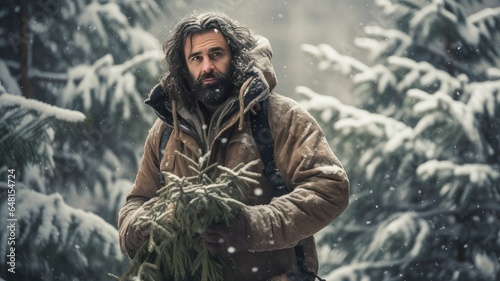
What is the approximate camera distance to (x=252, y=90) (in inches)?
162

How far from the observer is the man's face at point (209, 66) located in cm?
420

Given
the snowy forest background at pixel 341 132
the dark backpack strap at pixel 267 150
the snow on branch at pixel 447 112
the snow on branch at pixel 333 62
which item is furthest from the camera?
the snow on branch at pixel 333 62

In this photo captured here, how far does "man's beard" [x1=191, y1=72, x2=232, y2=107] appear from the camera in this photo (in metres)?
4.20

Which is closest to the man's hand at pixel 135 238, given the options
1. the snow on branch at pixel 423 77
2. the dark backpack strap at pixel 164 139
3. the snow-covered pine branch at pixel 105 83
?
the dark backpack strap at pixel 164 139

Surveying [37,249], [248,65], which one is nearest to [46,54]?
[37,249]

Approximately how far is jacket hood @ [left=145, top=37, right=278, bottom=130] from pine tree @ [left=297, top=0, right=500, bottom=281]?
6.51 meters

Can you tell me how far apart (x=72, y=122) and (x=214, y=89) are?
657cm

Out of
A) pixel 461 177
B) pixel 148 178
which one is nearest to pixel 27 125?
pixel 461 177

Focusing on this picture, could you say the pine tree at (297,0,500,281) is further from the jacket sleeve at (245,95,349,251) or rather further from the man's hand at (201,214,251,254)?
the man's hand at (201,214,251,254)

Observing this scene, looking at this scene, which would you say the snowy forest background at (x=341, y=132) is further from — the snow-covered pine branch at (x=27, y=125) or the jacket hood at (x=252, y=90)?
the jacket hood at (x=252, y=90)

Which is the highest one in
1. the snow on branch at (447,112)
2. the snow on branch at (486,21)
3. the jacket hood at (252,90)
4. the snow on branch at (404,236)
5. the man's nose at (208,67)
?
the man's nose at (208,67)

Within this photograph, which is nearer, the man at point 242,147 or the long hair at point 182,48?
the man at point 242,147

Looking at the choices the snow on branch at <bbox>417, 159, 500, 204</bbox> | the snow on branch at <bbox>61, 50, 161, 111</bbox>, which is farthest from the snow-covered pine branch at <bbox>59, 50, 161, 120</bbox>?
the snow on branch at <bbox>417, 159, 500, 204</bbox>

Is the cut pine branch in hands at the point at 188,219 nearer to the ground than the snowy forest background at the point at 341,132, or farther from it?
farther from it
